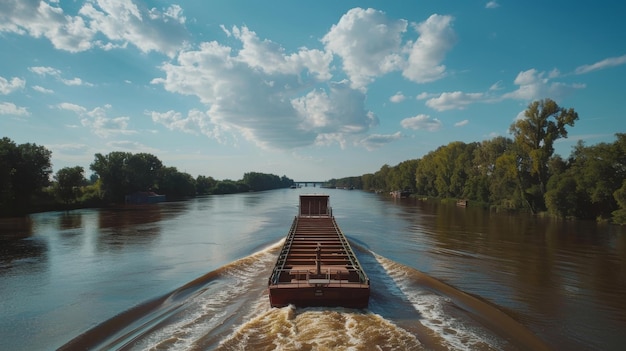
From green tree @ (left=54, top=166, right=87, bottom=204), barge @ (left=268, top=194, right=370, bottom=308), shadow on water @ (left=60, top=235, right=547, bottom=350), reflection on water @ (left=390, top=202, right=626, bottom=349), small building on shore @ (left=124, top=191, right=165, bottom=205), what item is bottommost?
reflection on water @ (left=390, top=202, right=626, bottom=349)

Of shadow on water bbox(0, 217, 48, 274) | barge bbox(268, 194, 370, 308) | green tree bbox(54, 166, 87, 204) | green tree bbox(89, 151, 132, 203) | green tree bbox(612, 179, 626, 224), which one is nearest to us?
barge bbox(268, 194, 370, 308)

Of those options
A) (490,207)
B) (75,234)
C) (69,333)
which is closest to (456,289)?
(69,333)

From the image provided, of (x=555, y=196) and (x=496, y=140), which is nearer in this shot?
(x=555, y=196)

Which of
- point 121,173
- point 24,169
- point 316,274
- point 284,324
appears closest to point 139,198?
point 121,173

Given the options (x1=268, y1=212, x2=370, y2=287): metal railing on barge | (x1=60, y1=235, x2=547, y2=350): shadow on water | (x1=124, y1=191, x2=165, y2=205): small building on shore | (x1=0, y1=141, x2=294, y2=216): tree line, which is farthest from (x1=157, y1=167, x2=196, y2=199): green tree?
(x1=60, y1=235, x2=547, y2=350): shadow on water

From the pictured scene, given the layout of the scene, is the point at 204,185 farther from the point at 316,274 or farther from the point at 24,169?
the point at 316,274

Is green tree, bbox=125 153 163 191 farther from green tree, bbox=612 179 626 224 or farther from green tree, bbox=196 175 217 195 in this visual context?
green tree, bbox=612 179 626 224

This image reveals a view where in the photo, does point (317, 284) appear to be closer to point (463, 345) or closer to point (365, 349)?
point (365, 349)
